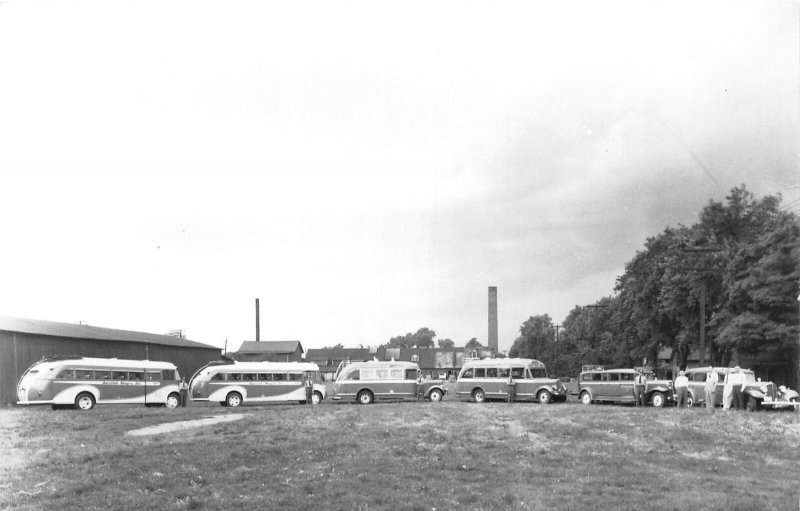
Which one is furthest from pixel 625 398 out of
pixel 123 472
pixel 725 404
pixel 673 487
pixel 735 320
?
pixel 123 472

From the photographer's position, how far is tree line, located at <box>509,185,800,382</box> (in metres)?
40.6

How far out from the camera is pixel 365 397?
40781 millimetres

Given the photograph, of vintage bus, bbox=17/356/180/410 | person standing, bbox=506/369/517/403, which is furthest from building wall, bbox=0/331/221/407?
person standing, bbox=506/369/517/403

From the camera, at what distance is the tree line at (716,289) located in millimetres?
40562

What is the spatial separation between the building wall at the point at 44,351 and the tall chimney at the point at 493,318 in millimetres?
35083

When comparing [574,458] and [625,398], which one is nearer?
[574,458]

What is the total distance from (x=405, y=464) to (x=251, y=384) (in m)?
23.5

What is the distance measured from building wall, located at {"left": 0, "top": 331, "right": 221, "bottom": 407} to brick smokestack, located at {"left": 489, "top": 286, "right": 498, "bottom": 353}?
3508 centimetres

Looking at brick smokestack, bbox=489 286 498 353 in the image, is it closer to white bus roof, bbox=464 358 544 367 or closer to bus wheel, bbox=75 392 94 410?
white bus roof, bbox=464 358 544 367

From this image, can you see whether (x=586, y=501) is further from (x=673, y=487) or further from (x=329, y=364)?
(x=329, y=364)

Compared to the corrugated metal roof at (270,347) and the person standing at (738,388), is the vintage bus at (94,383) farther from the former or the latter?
the corrugated metal roof at (270,347)

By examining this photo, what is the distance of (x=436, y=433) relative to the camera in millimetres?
20938

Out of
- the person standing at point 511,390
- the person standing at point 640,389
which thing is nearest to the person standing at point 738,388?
the person standing at point 640,389

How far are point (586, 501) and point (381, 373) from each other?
2773 cm
